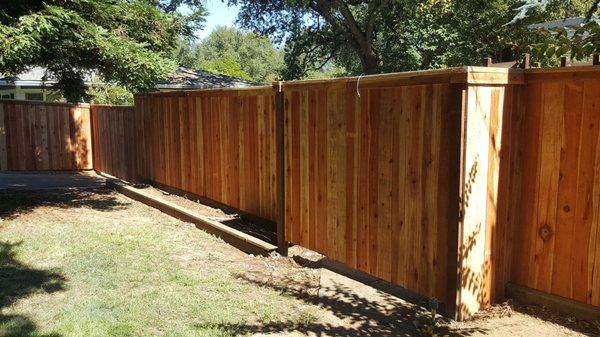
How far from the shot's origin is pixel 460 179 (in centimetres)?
369

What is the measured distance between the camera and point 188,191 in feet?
28.7

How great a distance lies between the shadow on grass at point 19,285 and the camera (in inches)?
149

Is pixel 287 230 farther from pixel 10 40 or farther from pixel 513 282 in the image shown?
pixel 10 40

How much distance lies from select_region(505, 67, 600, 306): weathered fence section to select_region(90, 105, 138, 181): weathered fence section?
845 centimetres

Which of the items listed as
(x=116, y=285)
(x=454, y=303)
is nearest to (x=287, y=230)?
(x=116, y=285)

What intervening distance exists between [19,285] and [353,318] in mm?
3080

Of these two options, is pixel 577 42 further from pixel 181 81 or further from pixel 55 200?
pixel 181 81

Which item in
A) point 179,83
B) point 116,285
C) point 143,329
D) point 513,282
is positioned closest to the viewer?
point 143,329

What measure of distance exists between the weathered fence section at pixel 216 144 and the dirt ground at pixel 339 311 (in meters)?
1.08

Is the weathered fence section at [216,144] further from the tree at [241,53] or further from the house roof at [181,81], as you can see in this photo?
the tree at [241,53]

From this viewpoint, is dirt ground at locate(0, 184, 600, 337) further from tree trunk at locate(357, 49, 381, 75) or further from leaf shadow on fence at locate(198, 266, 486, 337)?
tree trunk at locate(357, 49, 381, 75)

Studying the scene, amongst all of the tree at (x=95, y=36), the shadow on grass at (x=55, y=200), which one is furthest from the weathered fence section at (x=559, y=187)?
the shadow on grass at (x=55, y=200)

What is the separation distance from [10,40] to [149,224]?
2928 mm

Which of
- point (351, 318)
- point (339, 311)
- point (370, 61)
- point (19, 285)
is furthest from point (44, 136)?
point (370, 61)
